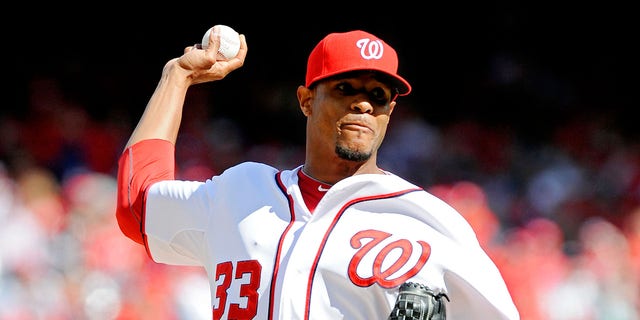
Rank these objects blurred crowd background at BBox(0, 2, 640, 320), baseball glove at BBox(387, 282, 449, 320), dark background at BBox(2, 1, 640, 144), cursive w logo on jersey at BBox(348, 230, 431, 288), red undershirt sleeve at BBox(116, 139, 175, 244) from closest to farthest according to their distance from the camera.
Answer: baseball glove at BBox(387, 282, 449, 320) < cursive w logo on jersey at BBox(348, 230, 431, 288) < red undershirt sleeve at BBox(116, 139, 175, 244) < blurred crowd background at BBox(0, 2, 640, 320) < dark background at BBox(2, 1, 640, 144)

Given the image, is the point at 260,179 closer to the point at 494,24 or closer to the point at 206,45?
the point at 206,45

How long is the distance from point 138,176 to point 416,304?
2.71ft

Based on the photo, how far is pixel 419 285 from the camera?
6.49 feet

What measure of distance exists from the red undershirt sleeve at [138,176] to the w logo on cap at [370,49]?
533mm

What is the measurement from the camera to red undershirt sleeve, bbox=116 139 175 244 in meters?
2.40

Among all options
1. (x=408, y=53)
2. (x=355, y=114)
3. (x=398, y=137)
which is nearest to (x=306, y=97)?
(x=355, y=114)

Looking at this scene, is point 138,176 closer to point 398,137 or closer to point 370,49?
point 370,49

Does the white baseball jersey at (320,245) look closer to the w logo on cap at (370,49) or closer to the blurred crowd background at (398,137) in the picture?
the w logo on cap at (370,49)

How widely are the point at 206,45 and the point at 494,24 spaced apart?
7.94 m

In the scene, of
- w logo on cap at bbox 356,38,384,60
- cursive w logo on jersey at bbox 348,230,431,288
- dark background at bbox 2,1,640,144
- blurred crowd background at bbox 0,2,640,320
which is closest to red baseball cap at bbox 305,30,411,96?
w logo on cap at bbox 356,38,384,60

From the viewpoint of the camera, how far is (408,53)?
9805 millimetres

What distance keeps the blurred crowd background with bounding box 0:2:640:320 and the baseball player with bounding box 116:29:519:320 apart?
10.1 ft

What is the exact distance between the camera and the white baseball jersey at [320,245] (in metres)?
2.08

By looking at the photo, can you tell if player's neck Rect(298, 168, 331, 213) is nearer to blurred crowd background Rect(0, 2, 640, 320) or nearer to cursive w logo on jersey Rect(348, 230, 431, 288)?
cursive w logo on jersey Rect(348, 230, 431, 288)
